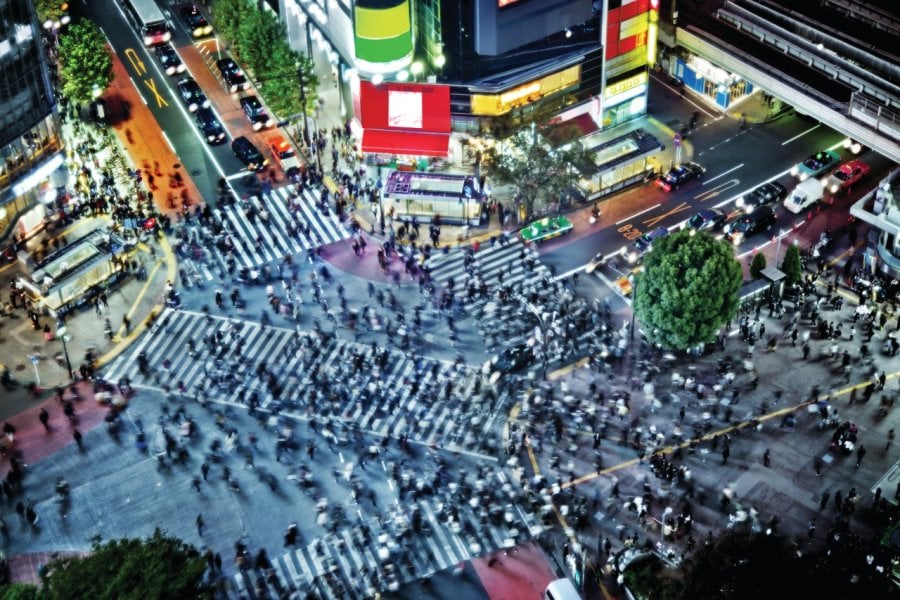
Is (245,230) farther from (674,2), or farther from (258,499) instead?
(674,2)

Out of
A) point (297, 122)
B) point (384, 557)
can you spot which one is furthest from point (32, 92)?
point (384, 557)

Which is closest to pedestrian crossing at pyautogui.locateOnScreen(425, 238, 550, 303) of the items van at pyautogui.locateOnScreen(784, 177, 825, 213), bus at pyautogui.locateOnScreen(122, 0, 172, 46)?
van at pyautogui.locateOnScreen(784, 177, 825, 213)

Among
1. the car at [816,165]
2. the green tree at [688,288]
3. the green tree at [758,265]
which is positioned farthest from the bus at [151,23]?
the green tree at [758,265]

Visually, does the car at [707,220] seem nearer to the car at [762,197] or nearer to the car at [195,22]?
the car at [762,197]

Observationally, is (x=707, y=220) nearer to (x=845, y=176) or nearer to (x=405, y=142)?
(x=845, y=176)

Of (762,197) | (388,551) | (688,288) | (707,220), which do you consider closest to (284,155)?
(707,220)

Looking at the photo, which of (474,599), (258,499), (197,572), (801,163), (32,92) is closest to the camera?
(197,572)
